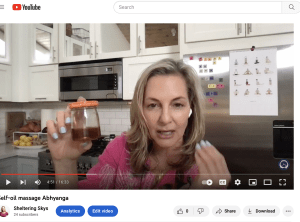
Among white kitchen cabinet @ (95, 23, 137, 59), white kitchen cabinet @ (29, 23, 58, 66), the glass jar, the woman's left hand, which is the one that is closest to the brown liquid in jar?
the glass jar

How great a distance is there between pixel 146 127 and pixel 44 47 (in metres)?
1.20

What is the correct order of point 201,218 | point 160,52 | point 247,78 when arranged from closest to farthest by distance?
point 201,218 < point 247,78 < point 160,52

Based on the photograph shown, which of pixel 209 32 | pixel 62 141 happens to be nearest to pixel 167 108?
pixel 62 141

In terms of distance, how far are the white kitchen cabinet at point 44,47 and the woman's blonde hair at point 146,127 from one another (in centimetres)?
102

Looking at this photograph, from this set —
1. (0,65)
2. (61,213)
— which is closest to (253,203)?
(61,213)

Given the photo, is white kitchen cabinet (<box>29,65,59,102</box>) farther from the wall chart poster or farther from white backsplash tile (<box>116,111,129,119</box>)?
the wall chart poster

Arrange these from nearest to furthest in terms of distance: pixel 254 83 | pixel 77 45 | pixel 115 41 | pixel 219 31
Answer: pixel 254 83, pixel 219 31, pixel 115 41, pixel 77 45

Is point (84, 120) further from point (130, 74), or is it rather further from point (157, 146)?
point (130, 74)

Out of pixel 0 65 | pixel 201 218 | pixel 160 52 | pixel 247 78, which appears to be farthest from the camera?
pixel 0 65

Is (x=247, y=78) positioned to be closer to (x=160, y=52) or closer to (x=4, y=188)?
(x=160, y=52)

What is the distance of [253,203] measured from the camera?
423 mm
